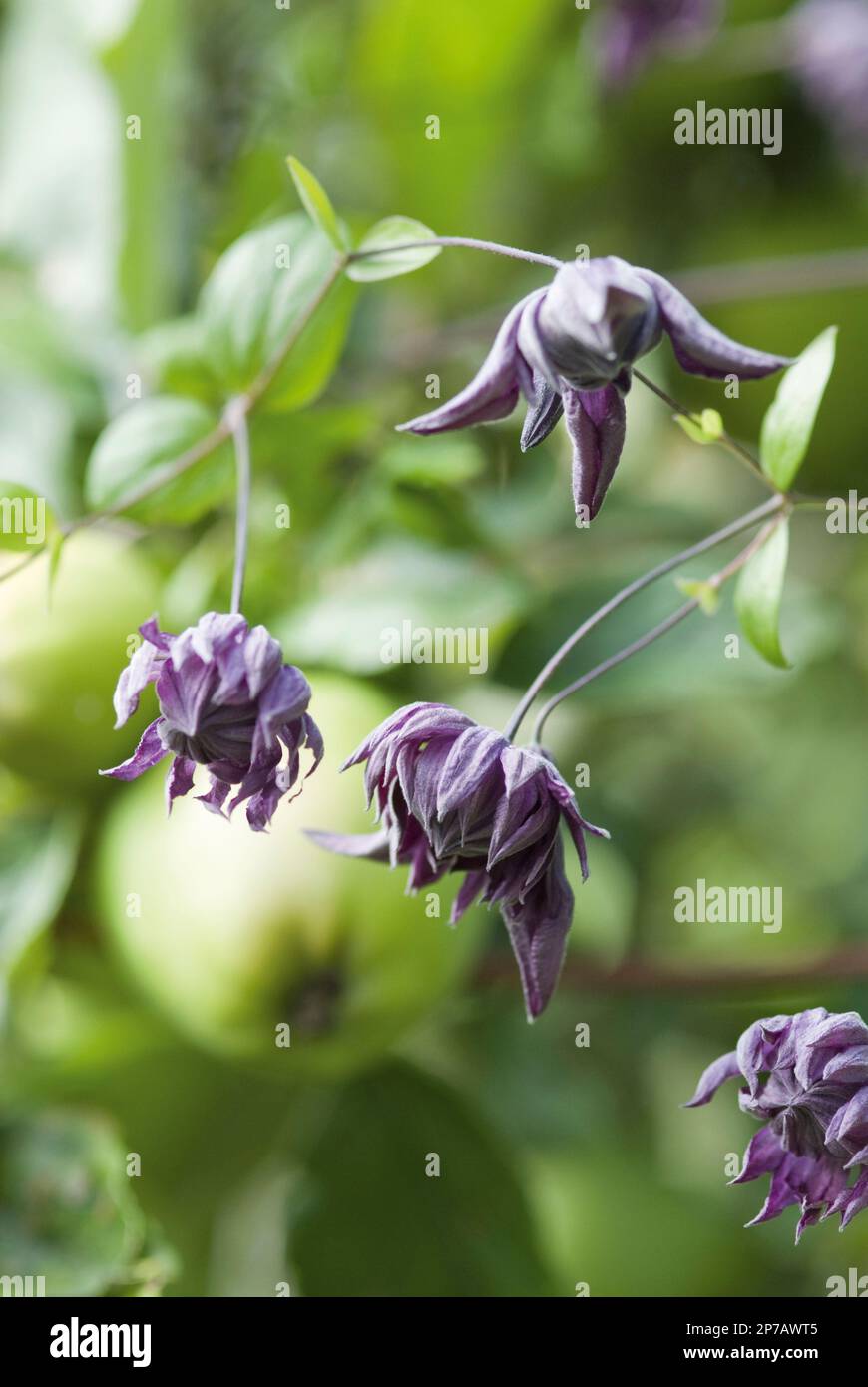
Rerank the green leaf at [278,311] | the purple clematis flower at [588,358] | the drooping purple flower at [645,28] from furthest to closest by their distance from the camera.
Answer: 1. the drooping purple flower at [645,28]
2. the green leaf at [278,311]
3. the purple clematis flower at [588,358]

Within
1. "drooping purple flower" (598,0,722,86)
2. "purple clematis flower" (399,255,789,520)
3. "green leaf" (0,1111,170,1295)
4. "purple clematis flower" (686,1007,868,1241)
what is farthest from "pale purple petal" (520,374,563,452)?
"drooping purple flower" (598,0,722,86)

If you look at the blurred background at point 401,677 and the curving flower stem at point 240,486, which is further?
the blurred background at point 401,677

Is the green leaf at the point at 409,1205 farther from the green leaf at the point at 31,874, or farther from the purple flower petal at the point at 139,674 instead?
the purple flower petal at the point at 139,674

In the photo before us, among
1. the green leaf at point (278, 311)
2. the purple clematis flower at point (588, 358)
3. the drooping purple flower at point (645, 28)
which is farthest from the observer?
the drooping purple flower at point (645, 28)

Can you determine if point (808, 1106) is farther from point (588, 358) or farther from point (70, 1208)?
point (70, 1208)

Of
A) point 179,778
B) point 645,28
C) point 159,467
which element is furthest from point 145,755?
point 645,28

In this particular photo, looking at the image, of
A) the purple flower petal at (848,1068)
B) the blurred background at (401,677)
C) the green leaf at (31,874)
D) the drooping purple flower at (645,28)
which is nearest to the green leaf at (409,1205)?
the blurred background at (401,677)

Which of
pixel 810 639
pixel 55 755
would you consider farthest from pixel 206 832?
pixel 810 639
